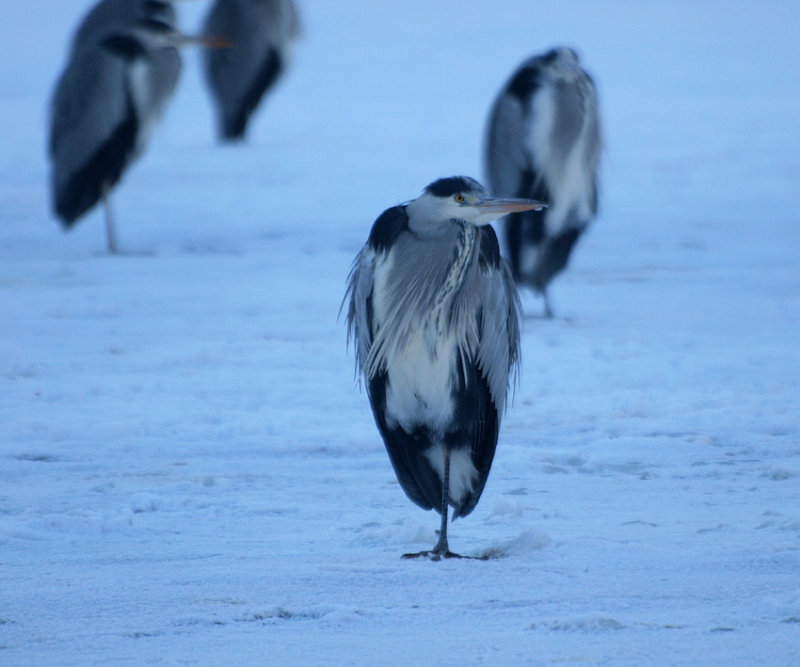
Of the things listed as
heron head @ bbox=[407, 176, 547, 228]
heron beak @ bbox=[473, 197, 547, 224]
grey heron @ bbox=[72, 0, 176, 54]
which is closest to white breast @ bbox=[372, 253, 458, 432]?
heron head @ bbox=[407, 176, 547, 228]

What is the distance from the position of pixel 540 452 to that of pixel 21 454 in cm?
155

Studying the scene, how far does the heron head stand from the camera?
10.8ft

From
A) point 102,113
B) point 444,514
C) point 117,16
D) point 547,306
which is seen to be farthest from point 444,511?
point 117,16

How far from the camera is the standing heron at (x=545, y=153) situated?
6.67 metres

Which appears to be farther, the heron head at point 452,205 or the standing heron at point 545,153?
→ the standing heron at point 545,153

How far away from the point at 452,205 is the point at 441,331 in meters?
0.30

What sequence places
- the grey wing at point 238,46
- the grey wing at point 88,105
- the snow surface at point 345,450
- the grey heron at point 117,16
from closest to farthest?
the snow surface at point 345,450 → the grey wing at point 88,105 → the grey heron at point 117,16 → the grey wing at point 238,46

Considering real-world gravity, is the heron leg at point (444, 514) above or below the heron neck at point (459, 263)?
below

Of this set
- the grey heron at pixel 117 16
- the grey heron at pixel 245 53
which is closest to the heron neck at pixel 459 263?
the grey heron at pixel 117 16

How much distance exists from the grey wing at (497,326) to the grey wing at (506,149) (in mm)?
3467

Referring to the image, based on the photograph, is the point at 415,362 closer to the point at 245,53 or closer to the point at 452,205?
the point at 452,205

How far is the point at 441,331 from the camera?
3195 millimetres

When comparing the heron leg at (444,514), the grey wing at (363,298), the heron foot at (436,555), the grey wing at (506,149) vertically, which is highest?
the grey wing at (506,149)

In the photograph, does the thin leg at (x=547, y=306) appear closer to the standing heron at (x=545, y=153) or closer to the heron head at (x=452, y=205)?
the standing heron at (x=545, y=153)
